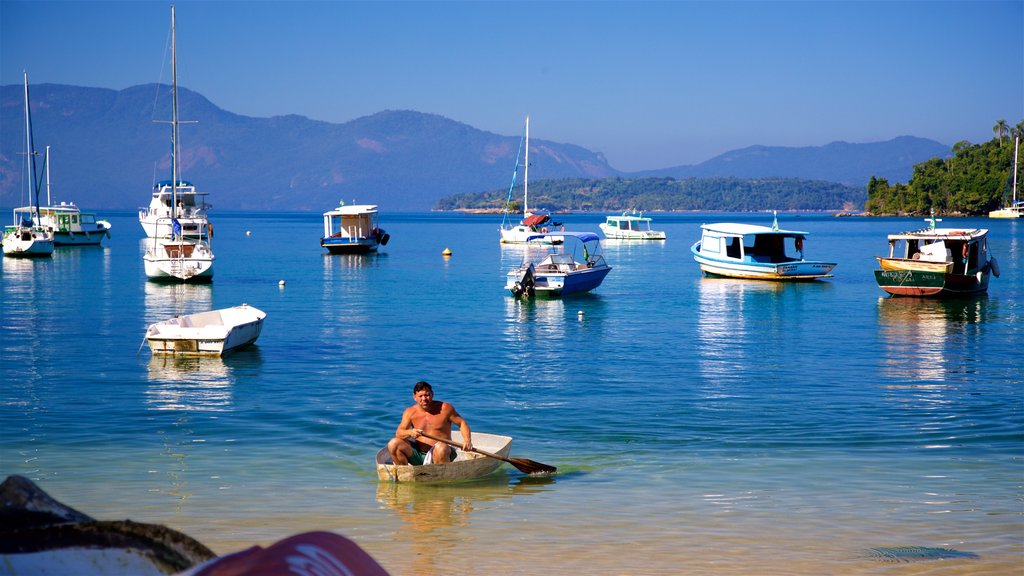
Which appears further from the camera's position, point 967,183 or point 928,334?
point 967,183

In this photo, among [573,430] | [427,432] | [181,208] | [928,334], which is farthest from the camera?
[181,208]

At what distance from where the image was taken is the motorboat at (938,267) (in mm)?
41188

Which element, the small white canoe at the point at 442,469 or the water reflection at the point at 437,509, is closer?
the water reflection at the point at 437,509

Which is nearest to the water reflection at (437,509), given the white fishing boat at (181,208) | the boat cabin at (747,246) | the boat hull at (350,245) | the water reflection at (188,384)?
the water reflection at (188,384)

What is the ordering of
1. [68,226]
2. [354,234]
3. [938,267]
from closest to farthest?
1. [938,267]
2. [354,234]
3. [68,226]

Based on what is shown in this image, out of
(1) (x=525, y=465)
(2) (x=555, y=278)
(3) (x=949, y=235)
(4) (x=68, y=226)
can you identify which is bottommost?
(1) (x=525, y=465)

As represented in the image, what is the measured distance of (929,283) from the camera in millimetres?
41500

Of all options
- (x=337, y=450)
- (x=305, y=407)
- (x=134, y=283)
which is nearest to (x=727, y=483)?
(x=337, y=450)

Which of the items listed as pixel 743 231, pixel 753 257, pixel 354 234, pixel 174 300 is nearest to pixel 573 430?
pixel 174 300

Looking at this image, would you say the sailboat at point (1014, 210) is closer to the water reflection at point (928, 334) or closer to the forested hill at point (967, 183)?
the forested hill at point (967, 183)

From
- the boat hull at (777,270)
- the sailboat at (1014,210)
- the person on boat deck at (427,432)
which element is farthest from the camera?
the sailboat at (1014,210)

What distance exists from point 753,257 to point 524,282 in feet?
54.2

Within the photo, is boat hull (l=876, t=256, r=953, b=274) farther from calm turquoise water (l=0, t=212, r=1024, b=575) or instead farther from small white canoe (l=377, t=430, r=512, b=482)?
small white canoe (l=377, t=430, r=512, b=482)

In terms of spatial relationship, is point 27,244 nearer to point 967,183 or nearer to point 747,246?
point 747,246
